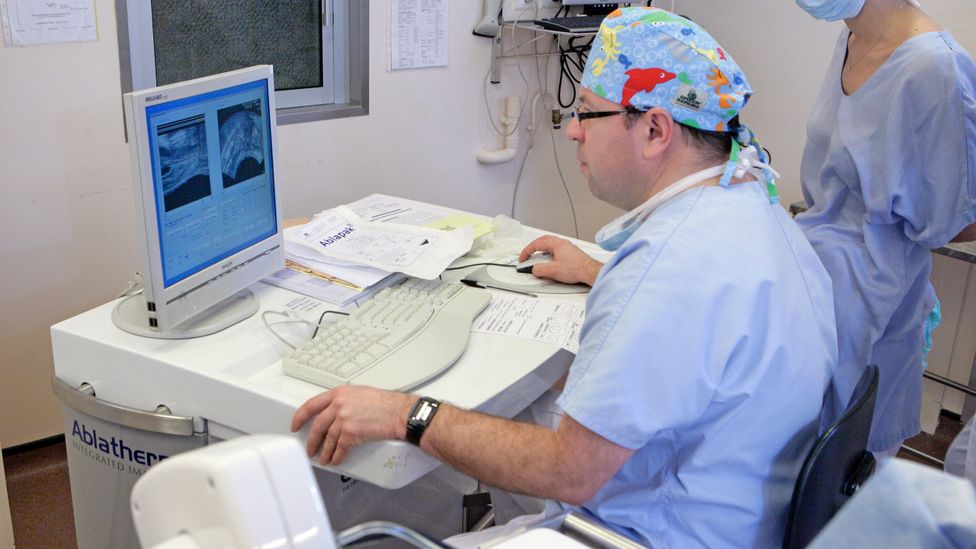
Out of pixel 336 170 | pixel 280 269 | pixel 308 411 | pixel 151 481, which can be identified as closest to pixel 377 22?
pixel 336 170

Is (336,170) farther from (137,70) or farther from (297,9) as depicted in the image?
(137,70)

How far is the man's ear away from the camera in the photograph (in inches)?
51.1

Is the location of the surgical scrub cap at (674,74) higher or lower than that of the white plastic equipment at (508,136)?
higher

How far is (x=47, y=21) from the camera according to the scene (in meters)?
2.23

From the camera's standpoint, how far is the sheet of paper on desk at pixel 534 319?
1.61m

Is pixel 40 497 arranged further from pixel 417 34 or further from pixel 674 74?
pixel 674 74

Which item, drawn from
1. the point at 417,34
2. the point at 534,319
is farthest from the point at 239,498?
the point at 417,34

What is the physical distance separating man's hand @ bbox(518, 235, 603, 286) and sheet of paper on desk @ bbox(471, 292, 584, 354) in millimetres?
84

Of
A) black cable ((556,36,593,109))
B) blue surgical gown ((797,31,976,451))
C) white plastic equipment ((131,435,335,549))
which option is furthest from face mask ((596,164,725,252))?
black cable ((556,36,593,109))

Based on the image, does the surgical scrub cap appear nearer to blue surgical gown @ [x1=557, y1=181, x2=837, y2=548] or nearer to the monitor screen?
blue surgical gown @ [x1=557, y1=181, x2=837, y2=548]

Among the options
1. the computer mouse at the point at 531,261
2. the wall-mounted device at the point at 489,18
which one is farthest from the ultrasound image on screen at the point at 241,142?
the wall-mounted device at the point at 489,18

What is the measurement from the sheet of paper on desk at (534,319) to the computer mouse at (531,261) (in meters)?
0.13

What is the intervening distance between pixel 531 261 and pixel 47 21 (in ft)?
4.28

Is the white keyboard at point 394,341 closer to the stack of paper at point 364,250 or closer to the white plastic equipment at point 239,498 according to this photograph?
the stack of paper at point 364,250
